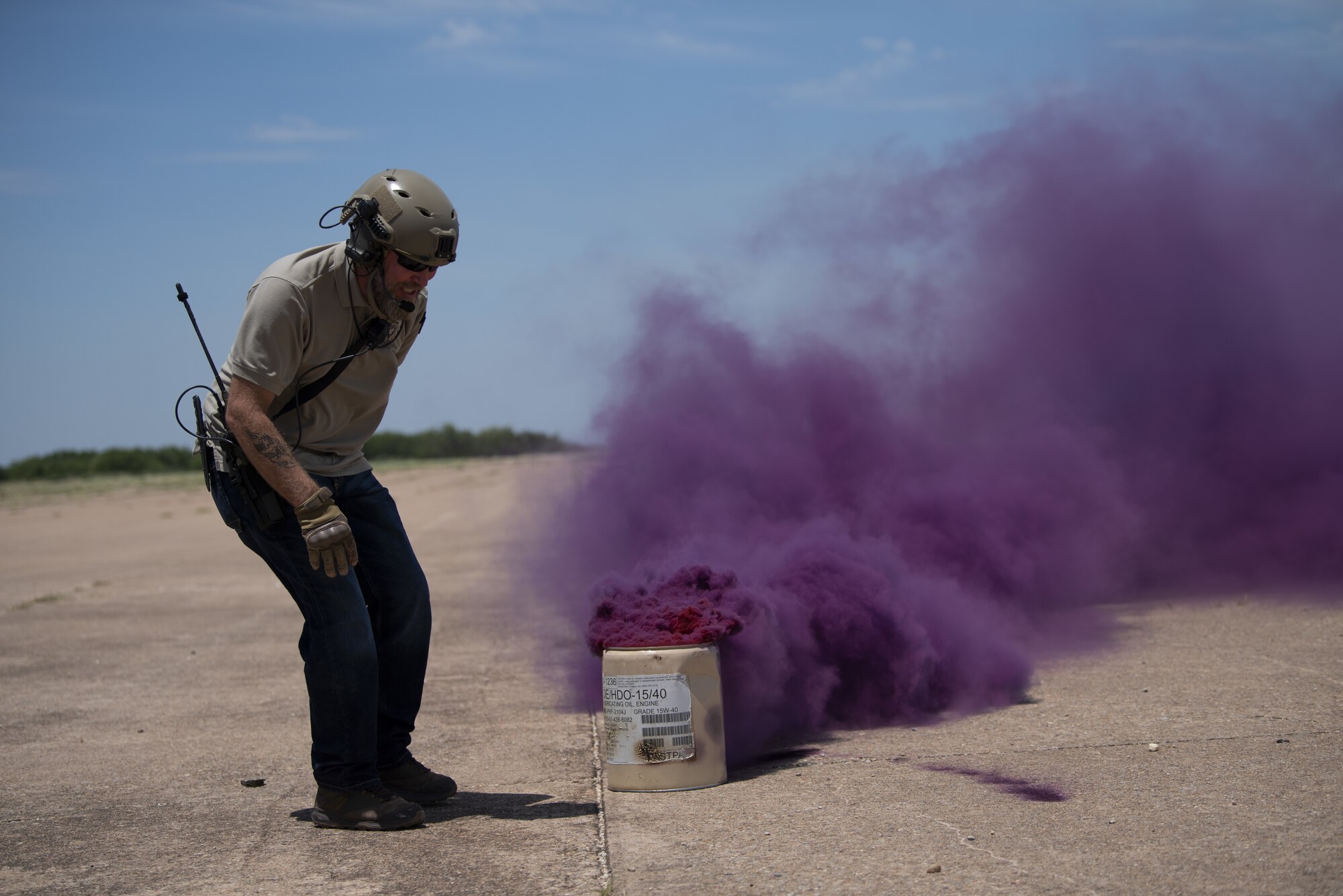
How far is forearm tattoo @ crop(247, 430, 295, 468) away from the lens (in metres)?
3.85

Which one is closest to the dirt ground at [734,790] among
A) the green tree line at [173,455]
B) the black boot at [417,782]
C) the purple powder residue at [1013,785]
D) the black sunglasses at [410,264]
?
the purple powder residue at [1013,785]

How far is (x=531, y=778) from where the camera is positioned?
15.6 feet

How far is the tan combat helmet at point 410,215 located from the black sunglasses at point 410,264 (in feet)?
0.06

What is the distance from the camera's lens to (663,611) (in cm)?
445

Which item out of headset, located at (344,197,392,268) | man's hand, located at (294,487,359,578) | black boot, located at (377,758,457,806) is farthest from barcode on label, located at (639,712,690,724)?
headset, located at (344,197,392,268)

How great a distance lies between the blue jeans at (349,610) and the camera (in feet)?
13.3

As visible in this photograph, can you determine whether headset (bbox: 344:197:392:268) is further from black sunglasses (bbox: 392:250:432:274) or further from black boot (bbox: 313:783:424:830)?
black boot (bbox: 313:783:424:830)

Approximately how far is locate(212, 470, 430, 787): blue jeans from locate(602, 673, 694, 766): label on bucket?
75 centimetres

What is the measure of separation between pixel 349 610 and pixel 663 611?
112 centimetres

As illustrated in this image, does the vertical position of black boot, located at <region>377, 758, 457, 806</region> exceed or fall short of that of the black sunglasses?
it falls short

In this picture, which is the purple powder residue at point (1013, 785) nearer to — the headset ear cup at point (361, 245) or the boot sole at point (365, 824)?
the boot sole at point (365, 824)

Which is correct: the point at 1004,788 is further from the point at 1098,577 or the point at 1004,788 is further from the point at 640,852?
the point at 1098,577

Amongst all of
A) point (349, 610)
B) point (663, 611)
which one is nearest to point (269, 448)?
point (349, 610)

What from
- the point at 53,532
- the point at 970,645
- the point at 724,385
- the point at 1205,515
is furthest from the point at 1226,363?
the point at 53,532
